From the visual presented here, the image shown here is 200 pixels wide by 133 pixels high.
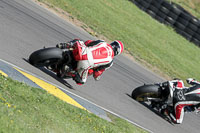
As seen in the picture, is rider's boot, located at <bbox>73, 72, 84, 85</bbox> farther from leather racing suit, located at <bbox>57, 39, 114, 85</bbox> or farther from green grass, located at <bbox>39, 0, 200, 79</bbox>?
green grass, located at <bbox>39, 0, 200, 79</bbox>

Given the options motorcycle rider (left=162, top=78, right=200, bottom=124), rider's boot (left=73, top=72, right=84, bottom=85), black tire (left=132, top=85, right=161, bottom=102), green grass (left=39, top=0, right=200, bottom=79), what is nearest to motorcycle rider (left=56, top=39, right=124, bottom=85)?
rider's boot (left=73, top=72, right=84, bottom=85)

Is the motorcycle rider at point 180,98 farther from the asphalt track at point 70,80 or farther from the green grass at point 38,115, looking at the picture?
the green grass at point 38,115

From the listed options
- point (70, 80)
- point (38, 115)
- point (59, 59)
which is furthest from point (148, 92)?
point (38, 115)

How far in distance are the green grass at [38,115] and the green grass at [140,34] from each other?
8901 millimetres

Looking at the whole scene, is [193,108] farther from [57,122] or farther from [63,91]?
[57,122]

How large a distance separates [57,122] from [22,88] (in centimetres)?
97

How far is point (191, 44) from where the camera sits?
21.5 meters

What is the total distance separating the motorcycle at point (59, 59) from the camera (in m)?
7.84

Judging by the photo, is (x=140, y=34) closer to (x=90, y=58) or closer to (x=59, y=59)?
(x=90, y=58)

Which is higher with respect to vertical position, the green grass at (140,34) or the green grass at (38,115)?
the green grass at (38,115)

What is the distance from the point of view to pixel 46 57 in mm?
7805

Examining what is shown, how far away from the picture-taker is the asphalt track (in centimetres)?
862

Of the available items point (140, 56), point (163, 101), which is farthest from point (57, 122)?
point (140, 56)

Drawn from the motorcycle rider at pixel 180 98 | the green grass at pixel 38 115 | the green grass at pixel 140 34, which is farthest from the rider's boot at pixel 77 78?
the green grass at pixel 140 34
